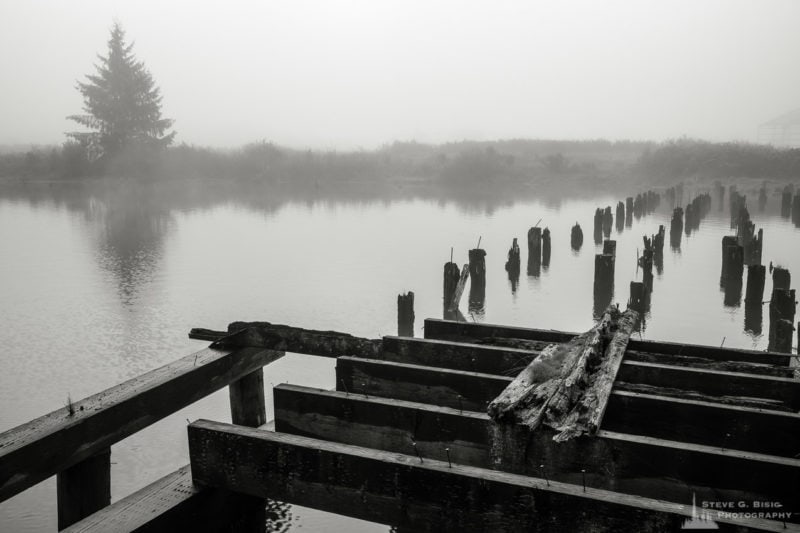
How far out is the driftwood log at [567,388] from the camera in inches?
131

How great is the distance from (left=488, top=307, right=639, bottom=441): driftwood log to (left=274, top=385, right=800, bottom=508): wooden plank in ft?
0.24

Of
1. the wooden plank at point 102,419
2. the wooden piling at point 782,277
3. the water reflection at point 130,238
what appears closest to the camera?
the wooden plank at point 102,419

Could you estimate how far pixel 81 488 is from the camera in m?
4.09

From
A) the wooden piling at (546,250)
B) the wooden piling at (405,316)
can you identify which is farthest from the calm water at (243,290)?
the wooden piling at (405,316)

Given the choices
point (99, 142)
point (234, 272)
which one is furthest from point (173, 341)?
point (99, 142)

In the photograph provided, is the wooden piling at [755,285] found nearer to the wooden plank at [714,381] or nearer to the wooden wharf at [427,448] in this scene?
the wooden wharf at [427,448]

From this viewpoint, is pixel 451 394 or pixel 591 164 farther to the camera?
pixel 591 164

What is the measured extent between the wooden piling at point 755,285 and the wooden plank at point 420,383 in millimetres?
9719

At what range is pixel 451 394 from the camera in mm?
4441

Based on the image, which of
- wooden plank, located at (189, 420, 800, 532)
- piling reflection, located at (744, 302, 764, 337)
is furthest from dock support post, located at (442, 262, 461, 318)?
wooden plank, located at (189, 420, 800, 532)

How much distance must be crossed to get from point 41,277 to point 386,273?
9.13m

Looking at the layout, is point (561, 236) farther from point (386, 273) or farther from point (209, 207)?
point (209, 207)

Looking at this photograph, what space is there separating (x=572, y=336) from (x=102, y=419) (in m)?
3.45

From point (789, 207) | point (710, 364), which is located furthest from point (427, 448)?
point (789, 207)
